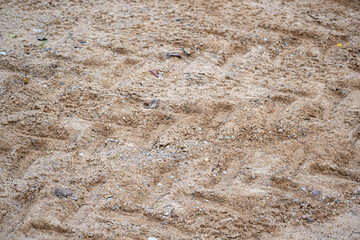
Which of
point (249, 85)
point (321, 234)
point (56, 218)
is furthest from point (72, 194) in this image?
point (249, 85)

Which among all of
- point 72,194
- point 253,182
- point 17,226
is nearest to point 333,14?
point 253,182

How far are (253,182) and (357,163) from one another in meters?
0.77

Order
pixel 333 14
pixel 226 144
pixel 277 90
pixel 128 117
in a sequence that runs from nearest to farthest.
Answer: pixel 226 144 → pixel 128 117 → pixel 277 90 → pixel 333 14

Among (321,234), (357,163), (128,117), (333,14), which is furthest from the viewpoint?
(333,14)

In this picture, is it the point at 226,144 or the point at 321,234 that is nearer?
the point at 321,234

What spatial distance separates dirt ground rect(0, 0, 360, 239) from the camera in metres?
1.90

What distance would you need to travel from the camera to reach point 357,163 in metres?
2.20

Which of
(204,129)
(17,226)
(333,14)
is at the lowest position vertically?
(17,226)

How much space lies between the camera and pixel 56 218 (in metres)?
1.86

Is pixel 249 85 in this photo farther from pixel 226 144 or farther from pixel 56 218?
pixel 56 218

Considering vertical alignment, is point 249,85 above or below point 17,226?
above

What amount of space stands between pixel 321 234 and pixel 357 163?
0.69m

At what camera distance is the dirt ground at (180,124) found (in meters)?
1.90

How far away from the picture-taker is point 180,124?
250 cm
